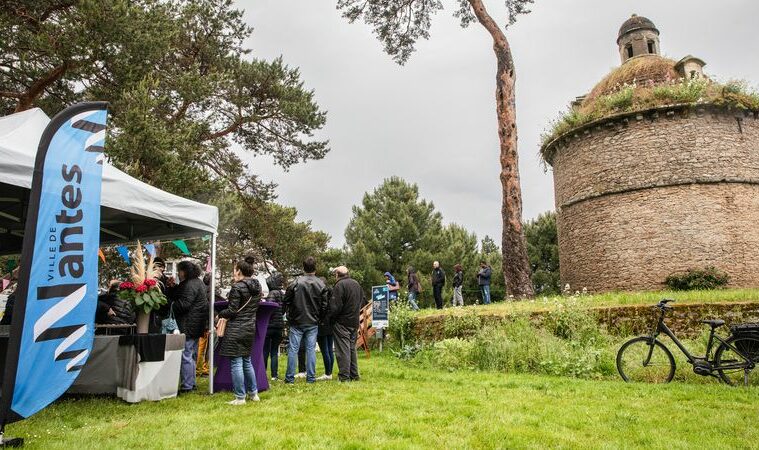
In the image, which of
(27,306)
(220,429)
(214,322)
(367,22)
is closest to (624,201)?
(367,22)

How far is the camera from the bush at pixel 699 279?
17.1m

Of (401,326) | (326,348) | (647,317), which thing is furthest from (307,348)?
(647,317)

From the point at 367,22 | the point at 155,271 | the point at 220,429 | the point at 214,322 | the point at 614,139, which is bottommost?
the point at 220,429

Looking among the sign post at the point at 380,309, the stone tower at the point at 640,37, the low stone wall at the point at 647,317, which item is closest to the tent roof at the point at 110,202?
the sign post at the point at 380,309

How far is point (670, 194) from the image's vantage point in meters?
18.0

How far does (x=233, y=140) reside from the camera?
18.6 meters

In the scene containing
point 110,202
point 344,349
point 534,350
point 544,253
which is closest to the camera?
point 110,202

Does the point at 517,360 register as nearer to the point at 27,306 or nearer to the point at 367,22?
the point at 27,306

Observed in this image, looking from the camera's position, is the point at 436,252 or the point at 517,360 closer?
the point at 517,360

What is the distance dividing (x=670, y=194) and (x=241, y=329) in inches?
679

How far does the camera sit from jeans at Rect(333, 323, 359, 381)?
7984mm

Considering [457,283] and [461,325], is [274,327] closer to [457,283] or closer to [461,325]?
[461,325]

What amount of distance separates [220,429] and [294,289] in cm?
322

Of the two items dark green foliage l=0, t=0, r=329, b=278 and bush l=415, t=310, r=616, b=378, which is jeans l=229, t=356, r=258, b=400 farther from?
dark green foliage l=0, t=0, r=329, b=278
